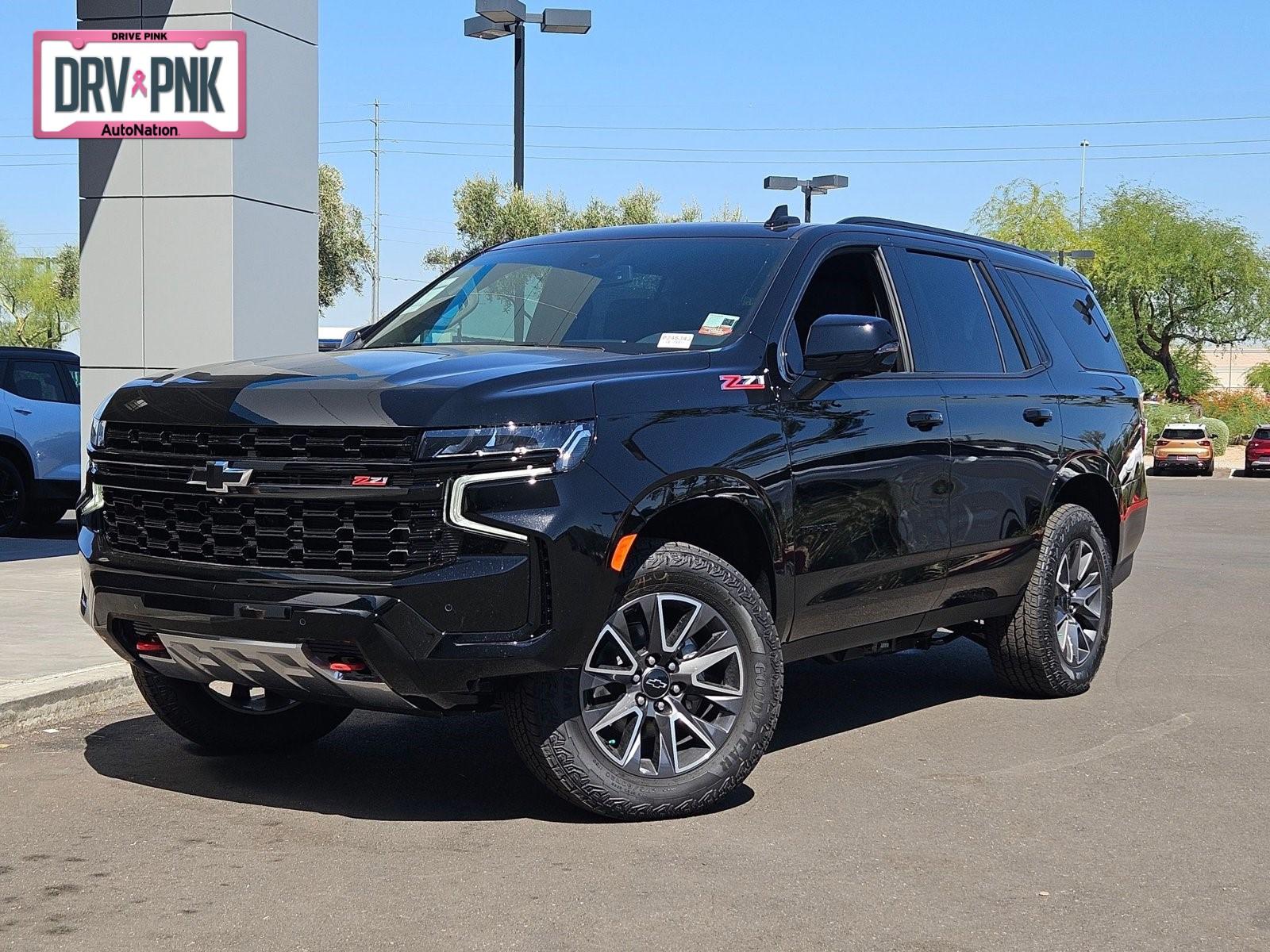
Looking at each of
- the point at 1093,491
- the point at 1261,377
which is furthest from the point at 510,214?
the point at 1261,377

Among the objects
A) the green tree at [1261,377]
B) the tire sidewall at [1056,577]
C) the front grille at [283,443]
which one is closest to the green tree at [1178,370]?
the green tree at [1261,377]

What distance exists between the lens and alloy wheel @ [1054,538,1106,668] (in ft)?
25.3

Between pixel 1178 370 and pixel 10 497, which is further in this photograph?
pixel 1178 370

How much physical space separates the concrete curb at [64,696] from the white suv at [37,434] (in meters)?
8.19

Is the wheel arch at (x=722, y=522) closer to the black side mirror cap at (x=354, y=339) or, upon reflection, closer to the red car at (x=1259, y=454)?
the black side mirror cap at (x=354, y=339)

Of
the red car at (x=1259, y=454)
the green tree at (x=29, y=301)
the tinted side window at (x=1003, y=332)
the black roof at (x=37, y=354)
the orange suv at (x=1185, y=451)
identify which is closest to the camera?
the tinted side window at (x=1003, y=332)

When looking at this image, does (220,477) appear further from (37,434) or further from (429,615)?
(37,434)

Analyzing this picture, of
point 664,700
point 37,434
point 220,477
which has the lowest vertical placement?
point 664,700

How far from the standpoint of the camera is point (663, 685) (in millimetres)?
5332

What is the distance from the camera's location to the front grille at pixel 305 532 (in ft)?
15.8

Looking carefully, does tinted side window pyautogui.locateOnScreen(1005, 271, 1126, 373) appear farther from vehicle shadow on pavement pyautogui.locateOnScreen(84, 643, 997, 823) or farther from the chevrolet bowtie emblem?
the chevrolet bowtie emblem

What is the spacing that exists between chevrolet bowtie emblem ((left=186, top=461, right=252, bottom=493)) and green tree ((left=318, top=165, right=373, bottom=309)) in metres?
42.6

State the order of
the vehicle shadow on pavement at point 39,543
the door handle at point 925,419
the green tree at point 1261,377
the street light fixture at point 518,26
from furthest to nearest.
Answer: the green tree at point 1261,377 < the street light fixture at point 518,26 < the vehicle shadow on pavement at point 39,543 < the door handle at point 925,419

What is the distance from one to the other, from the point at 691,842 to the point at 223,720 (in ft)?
6.75
